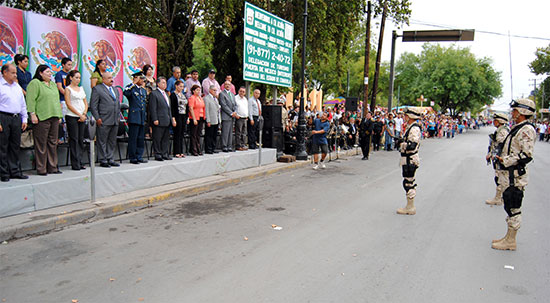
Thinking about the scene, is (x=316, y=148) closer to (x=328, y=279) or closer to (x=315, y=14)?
(x=315, y=14)

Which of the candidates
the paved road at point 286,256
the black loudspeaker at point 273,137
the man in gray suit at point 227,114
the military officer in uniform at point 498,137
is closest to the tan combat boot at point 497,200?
the military officer in uniform at point 498,137

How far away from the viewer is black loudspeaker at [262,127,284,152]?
550 inches

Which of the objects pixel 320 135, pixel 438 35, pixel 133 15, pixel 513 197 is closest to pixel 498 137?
pixel 513 197

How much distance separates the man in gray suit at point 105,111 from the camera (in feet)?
27.1

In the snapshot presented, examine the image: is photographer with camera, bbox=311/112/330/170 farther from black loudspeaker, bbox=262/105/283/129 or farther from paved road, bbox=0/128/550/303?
paved road, bbox=0/128/550/303

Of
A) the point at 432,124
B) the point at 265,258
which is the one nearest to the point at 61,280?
the point at 265,258

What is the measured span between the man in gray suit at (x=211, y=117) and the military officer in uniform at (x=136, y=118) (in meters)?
2.25

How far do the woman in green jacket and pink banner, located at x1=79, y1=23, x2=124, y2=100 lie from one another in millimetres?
2551

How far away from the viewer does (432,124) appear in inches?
1470

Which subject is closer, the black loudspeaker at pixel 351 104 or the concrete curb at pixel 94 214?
the concrete curb at pixel 94 214

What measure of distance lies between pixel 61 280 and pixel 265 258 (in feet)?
7.38

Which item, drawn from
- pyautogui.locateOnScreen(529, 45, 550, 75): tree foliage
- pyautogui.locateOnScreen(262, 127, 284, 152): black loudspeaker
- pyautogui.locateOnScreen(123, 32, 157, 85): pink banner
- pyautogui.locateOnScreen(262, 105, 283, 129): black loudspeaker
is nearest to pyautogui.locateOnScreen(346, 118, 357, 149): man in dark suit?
pyautogui.locateOnScreen(262, 127, 284, 152): black loudspeaker

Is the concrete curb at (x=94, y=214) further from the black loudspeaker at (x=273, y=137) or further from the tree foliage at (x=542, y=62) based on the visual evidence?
the tree foliage at (x=542, y=62)

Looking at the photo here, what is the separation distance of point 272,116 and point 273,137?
74 cm
